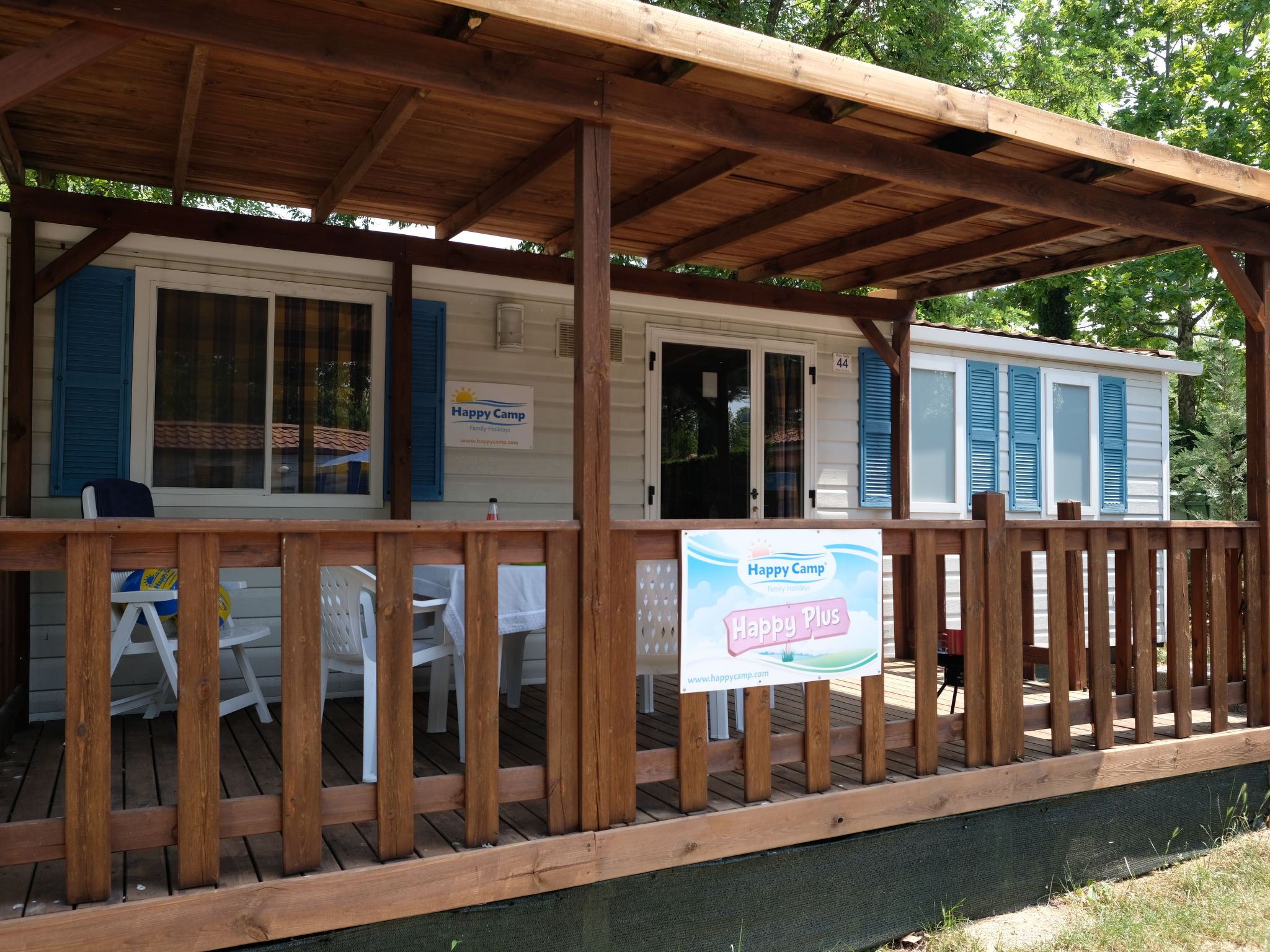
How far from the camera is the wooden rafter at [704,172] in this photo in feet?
10.5

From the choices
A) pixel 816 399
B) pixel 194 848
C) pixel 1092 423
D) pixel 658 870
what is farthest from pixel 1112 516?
pixel 194 848

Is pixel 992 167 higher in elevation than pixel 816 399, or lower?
higher

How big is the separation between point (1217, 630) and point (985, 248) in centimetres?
206

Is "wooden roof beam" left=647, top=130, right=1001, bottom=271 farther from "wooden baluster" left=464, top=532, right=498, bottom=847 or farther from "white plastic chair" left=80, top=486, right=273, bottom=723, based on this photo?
"white plastic chair" left=80, top=486, right=273, bottom=723

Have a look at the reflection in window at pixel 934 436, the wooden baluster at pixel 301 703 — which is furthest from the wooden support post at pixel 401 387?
the reflection in window at pixel 934 436

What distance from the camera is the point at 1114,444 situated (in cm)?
777

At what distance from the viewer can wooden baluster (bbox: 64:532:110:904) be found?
2270 mm

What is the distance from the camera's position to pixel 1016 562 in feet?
12.2

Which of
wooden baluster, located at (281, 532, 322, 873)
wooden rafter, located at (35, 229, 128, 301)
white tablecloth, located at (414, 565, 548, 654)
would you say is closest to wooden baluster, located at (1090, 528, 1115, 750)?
white tablecloth, located at (414, 565, 548, 654)

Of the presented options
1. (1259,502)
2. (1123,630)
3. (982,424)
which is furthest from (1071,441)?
(1123,630)

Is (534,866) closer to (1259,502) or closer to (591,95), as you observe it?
(591,95)

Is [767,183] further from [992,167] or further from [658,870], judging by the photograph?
[658,870]

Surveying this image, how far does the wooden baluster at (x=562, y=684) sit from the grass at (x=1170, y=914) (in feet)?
4.63

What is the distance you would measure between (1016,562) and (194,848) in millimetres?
2899
